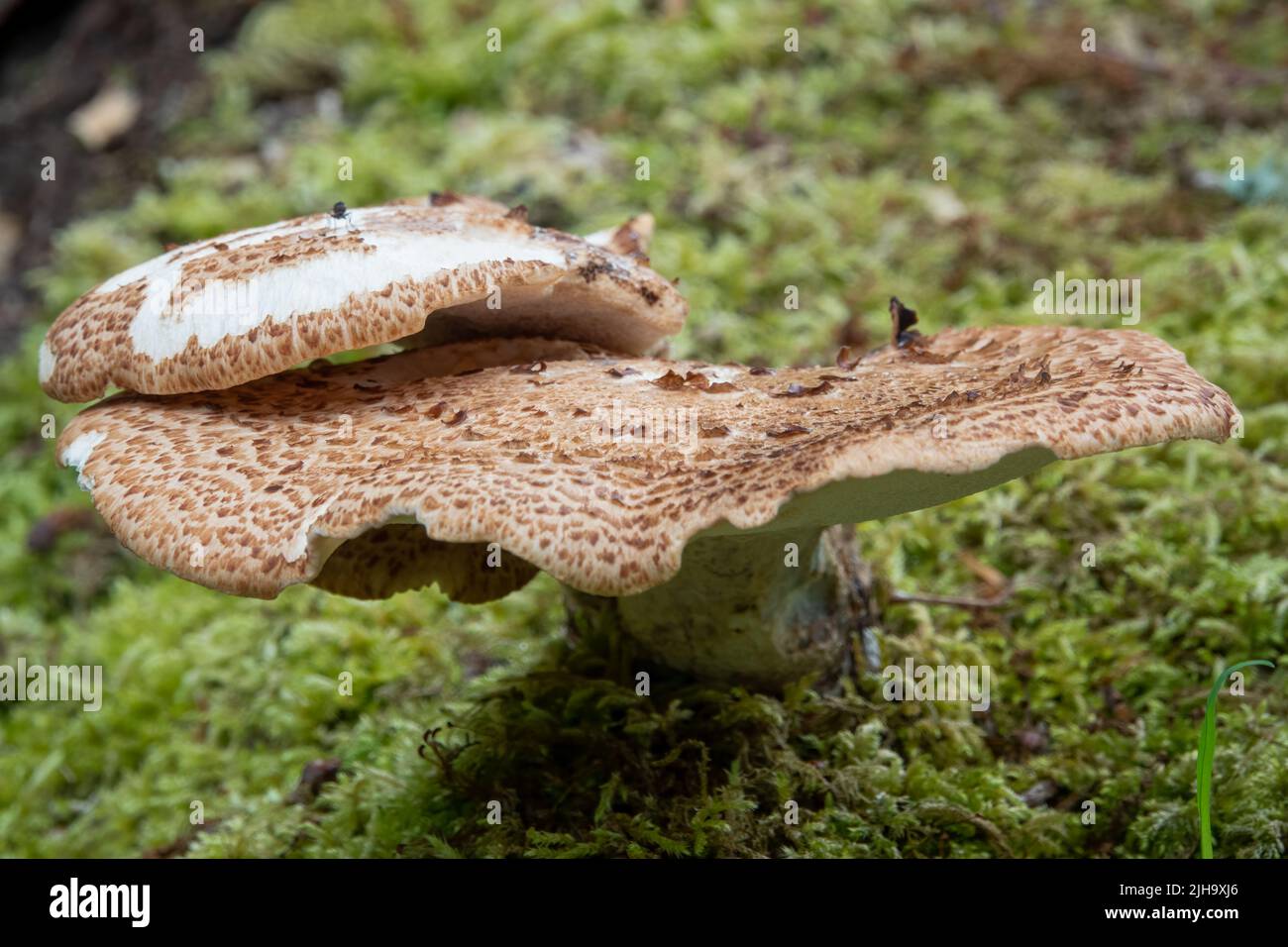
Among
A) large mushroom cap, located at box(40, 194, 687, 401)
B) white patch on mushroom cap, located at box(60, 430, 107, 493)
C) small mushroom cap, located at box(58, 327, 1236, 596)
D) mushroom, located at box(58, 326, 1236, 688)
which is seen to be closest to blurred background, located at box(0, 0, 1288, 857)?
mushroom, located at box(58, 326, 1236, 688)

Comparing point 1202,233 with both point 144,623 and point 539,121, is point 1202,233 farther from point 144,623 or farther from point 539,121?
point 144,623

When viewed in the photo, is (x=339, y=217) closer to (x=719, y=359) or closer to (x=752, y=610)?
(x=752, y=610)

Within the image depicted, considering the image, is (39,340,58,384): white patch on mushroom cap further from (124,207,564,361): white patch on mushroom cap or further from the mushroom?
(124,207,564,361): white patch on mushroom cap

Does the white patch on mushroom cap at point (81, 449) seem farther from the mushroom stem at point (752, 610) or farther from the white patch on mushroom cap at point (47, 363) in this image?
the mushroom stem at point (752, 610)

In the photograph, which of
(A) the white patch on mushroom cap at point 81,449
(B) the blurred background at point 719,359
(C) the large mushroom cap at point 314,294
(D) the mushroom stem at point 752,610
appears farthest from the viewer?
(B) the blurred background at point 719,359

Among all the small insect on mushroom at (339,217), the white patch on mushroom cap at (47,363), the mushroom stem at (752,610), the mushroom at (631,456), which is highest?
the small insect on mushroom at (339,217)

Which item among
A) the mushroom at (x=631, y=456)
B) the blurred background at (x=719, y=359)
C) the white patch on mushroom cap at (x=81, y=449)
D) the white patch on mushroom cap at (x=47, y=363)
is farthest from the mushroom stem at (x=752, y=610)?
the white patch on mushroom cap at (x=47, y=363)
